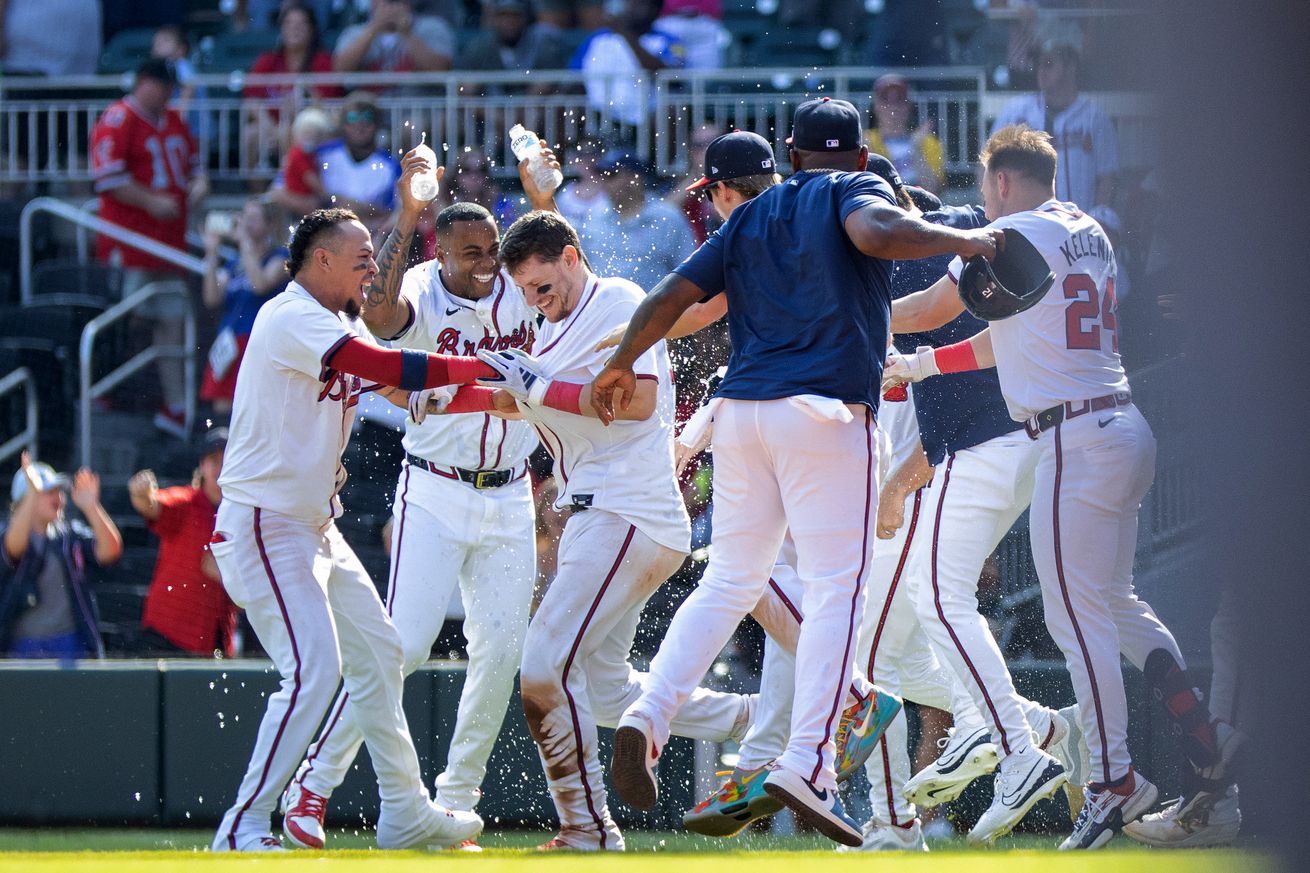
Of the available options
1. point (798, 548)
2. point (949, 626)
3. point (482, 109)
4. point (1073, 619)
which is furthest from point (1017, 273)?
point (482, 109)

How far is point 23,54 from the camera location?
43.3 ft

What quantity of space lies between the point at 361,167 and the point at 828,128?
6702 millimetres

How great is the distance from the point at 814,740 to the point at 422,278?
2.83 m

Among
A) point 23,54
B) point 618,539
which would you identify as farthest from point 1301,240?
point 23,54

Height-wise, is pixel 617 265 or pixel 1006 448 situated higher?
pixel 617 265

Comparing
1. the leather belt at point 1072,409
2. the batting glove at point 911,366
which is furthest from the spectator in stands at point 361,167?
the leather belt at point 1072,409

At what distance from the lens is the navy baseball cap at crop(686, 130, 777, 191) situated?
5.38m

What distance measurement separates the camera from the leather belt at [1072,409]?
545cm

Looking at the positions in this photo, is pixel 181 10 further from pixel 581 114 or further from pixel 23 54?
pixel 581 114

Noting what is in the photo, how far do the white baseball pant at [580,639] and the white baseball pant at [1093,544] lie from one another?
1.19 meters

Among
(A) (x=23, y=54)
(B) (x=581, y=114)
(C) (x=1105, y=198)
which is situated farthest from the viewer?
(A) (x=23, y=54)

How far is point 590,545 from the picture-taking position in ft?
17.4

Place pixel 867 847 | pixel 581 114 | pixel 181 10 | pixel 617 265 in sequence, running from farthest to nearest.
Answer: pixel 181 10 < pixel 581 114 < pixel 617 265 < pixel 867 847

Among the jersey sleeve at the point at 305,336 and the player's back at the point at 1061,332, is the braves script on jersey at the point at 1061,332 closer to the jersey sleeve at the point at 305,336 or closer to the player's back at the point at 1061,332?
the player's back at the point at 1061,332
